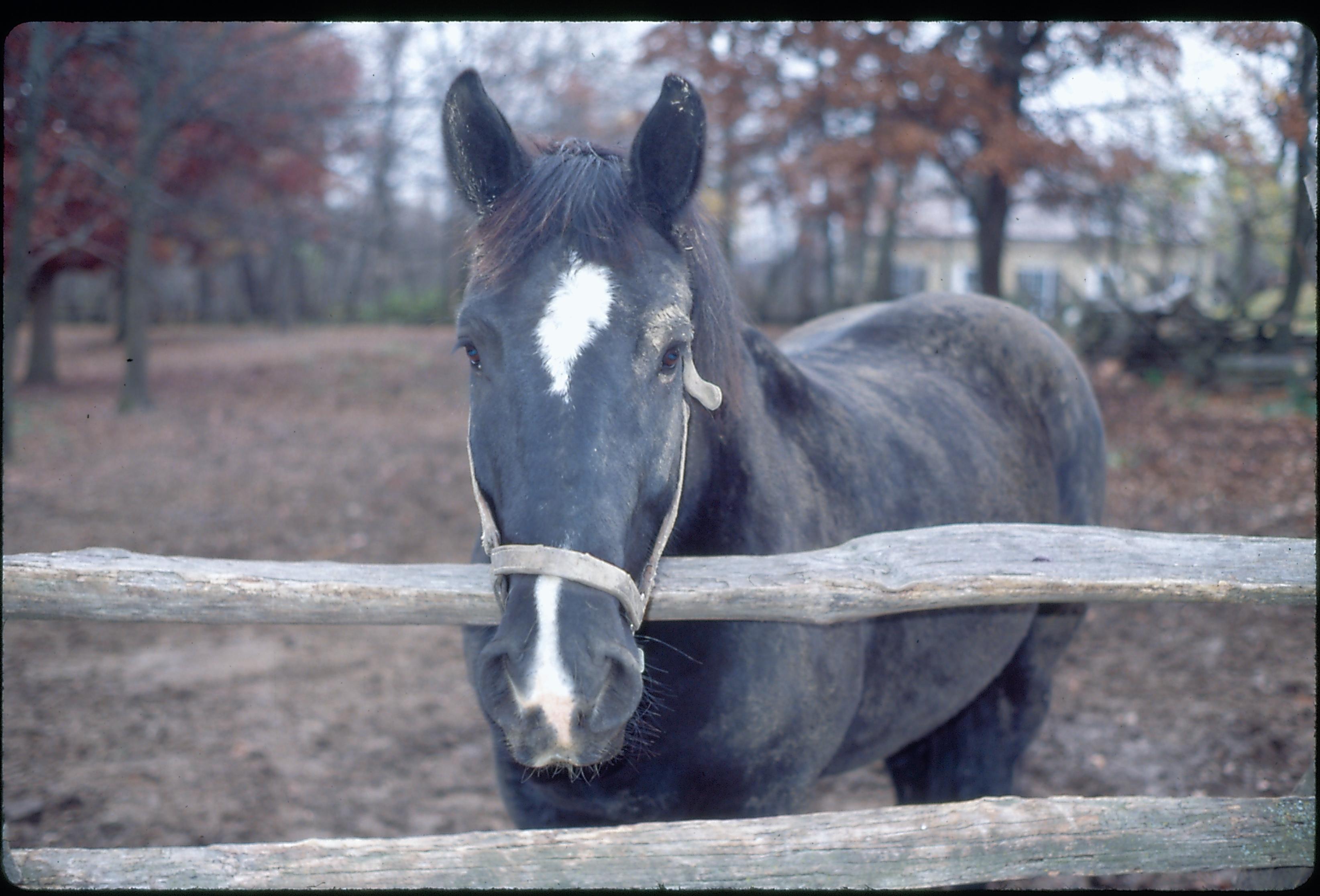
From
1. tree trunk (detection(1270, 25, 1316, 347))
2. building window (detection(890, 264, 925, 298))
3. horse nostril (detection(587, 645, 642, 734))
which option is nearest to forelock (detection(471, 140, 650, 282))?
horse nostril (detection(587, 645, 642, 734))

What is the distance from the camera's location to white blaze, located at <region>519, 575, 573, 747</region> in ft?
4.49

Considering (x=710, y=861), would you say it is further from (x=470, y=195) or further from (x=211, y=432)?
(x=211, y=432)

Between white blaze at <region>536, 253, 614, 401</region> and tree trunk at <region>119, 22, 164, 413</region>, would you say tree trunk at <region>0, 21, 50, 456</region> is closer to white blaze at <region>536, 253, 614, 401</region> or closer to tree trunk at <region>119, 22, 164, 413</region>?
tree trunk at <region>119, 22, 164, 413</region>

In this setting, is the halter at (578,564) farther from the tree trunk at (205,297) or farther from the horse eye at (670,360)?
the tree trunk at (205,297)

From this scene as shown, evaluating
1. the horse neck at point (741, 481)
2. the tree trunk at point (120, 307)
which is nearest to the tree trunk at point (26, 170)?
the tree trunk at point (120, 307)

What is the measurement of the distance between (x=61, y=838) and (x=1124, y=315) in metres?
14.5

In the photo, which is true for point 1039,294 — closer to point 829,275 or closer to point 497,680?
point 829,275

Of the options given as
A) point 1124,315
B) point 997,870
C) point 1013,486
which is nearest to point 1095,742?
point 1013,486

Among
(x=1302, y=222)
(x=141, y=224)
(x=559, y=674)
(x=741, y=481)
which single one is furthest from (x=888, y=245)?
(x=559, y=674)

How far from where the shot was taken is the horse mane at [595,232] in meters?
1.74

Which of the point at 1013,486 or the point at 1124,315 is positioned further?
the point at 1124,315

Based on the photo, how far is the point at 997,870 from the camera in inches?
73.4

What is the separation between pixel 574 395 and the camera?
1.58 meters

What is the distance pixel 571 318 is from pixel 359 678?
386 cm
